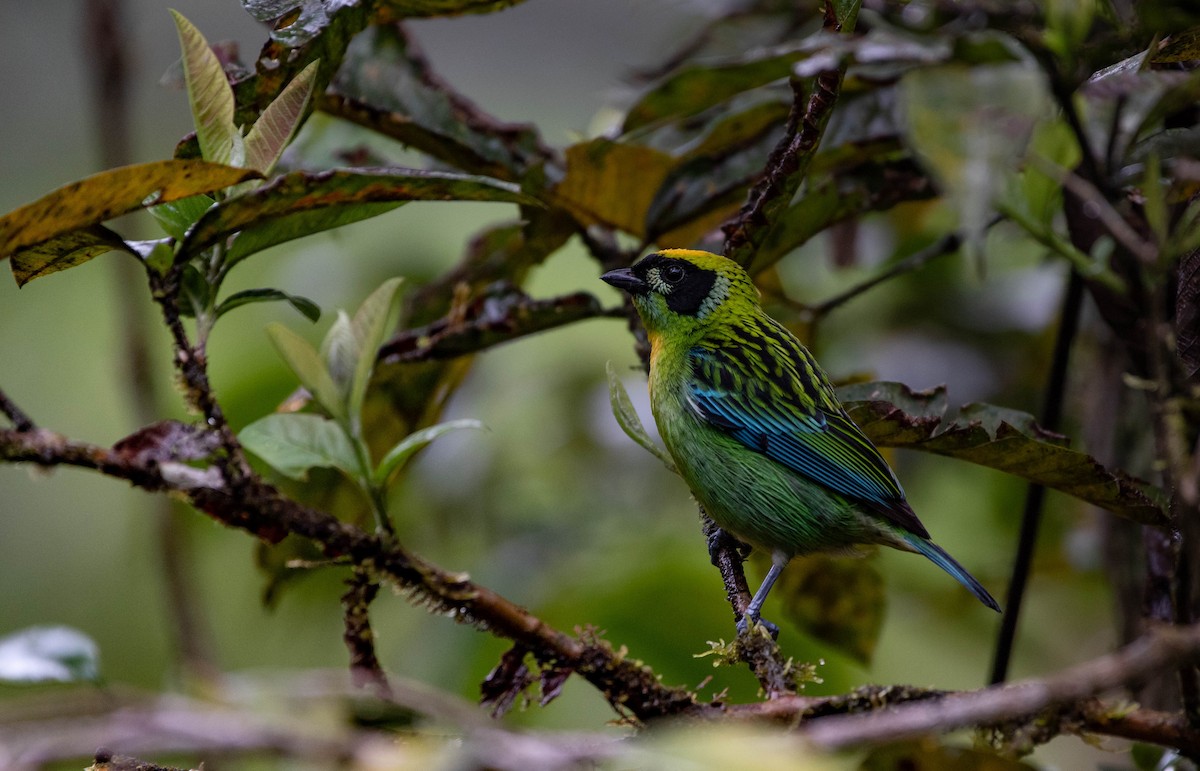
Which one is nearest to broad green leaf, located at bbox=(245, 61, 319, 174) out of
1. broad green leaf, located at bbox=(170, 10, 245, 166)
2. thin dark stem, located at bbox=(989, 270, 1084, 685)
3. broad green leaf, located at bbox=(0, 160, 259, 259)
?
broad green leaf, located at bbox=(170, 10, 245, 166)

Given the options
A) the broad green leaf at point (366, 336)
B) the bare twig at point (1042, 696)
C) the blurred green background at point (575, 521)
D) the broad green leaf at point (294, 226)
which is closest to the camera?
the bare twig at point (1042, 696)

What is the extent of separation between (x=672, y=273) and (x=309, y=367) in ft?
5.70

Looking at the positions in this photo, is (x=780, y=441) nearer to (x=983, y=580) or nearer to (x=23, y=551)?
(x=983, y=580)

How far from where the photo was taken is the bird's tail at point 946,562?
7.69 feet

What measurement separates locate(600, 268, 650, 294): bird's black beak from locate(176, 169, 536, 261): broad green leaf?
40.5 inches

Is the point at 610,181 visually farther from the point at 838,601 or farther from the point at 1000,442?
the point at 838,601

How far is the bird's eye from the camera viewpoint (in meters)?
2.84

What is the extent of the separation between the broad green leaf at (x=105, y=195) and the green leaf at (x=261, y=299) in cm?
16

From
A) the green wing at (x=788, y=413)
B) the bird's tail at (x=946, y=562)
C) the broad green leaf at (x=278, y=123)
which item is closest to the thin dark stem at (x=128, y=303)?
the broad green leaf at (x=278, y=123)

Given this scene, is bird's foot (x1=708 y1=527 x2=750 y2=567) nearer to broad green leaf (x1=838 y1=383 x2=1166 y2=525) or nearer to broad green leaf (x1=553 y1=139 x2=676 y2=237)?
broad green leaf (x1=838 y1=383 x2=1166 y2=525)

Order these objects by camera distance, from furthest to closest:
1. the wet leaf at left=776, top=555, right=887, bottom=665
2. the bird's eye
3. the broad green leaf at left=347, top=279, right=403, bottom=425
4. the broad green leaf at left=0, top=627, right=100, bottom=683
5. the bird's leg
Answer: the bird's eye, the wet leaf at left=776, top=555, right=887, bottom=665, the bird's leg, the broad green leaf at left=347, top=279, right=403, bottom=425, the broad green leaf at left=0, top=627, right=100, bottom=683

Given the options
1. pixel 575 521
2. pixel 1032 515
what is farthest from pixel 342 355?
pixel 575 521

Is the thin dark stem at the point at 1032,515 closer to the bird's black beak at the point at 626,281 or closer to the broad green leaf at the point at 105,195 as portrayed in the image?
the bird's black beak at the point at 626,281

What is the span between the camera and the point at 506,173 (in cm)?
252
